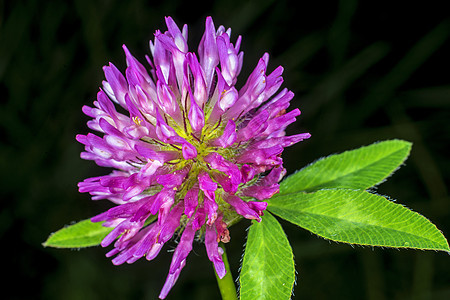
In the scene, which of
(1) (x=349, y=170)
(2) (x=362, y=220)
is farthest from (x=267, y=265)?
(1) (x=349, y=170)

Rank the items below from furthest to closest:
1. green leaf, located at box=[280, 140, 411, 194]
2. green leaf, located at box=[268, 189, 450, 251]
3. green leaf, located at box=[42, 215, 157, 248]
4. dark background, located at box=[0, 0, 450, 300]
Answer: dark background, located at box=[0, 0, 450, 300], green leaf, located at box=[42, 215, 157, 248], green leaf, located at box=[280, 140, 411, 194], green leaf, located at box=[268, 189, 450, 251]

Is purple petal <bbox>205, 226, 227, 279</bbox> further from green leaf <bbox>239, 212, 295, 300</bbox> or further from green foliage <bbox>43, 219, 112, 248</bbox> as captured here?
green foliage <bbox>43, 219, 112, 248</bbox>

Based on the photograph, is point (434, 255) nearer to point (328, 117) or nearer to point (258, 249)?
point (328, 117)

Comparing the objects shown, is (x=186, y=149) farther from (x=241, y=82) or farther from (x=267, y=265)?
(x=241, y=82)

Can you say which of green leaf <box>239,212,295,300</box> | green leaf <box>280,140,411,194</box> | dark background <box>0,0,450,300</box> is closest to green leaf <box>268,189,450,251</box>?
green leaf <box>239,212,295,300</box>

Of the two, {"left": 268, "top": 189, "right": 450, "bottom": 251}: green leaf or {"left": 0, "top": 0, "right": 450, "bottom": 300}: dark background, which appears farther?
{"left": 0, "top": 0, "right": 450, "bottom": 300}: dark background
